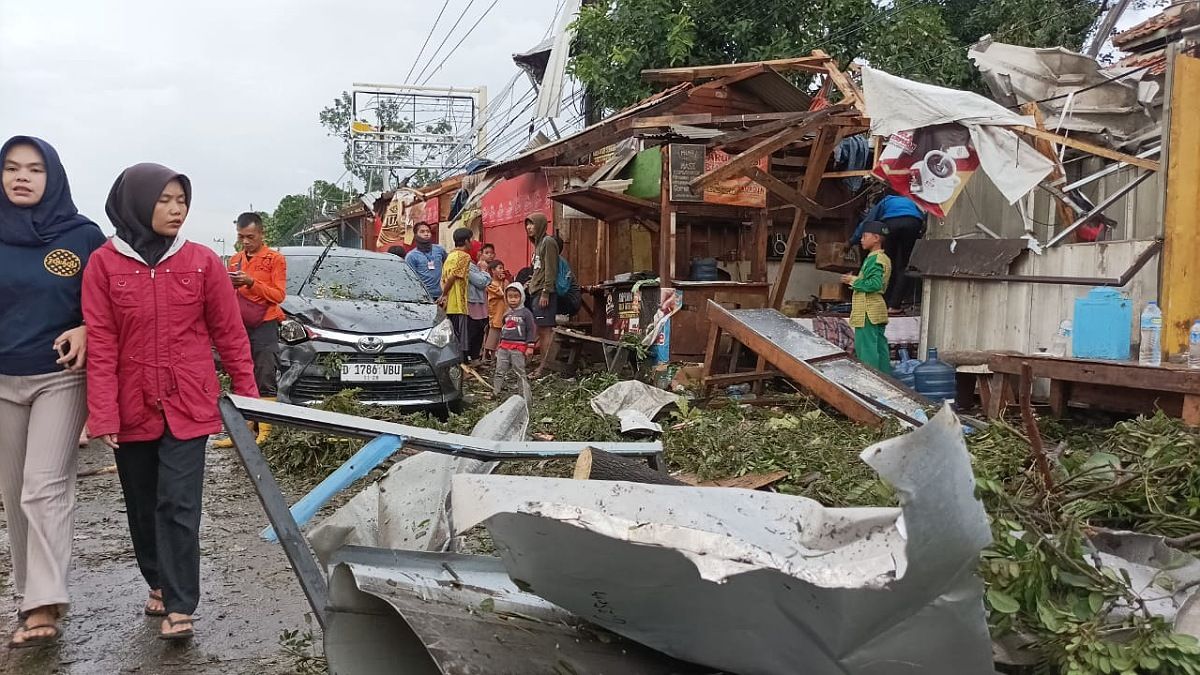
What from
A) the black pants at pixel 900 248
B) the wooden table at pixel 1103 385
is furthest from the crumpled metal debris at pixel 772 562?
the black pants at pixel 900 248

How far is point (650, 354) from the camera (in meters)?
9.65

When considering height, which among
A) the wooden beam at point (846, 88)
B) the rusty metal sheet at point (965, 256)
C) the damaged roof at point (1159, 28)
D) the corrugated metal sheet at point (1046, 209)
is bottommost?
the rusty metal sheet at point (965, 256)

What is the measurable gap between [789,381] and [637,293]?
2849 millimetres

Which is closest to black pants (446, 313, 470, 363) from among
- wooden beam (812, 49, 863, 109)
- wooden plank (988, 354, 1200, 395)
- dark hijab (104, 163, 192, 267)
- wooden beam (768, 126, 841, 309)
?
wooden beam (768, 126, 841, 309)

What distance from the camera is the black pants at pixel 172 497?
326 centimetres

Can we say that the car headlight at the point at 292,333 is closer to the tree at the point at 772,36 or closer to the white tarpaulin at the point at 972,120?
the white tarpaulin at the point at 972,120

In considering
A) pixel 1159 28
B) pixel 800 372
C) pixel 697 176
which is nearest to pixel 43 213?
pixel 800 372

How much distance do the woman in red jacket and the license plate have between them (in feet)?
12.2

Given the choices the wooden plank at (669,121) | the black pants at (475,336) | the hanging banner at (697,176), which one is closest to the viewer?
the wooden plank at (669,121)

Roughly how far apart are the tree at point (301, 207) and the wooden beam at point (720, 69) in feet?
151

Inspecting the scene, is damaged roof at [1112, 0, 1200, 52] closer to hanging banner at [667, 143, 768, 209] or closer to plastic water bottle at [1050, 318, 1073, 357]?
plastic water bottle at [1050, 318, 1073, 357]

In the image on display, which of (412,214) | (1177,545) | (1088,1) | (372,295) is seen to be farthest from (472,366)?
(1088,1)

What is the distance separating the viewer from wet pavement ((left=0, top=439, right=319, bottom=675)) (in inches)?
126

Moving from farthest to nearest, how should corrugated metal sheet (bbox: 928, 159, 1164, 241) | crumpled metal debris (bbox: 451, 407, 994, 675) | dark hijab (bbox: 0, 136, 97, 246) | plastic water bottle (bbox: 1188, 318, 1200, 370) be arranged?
1. corrugated metal sheet (bbox: 928, 159, 1164, 241)
2. plastic water bottle (bbox: 1188, 318, 1200, 370)
3. dark hijab (bbox: 0, 136, 97, 246)
4. crumpled metal debris (bbox: 451, 407, 994, 675)
